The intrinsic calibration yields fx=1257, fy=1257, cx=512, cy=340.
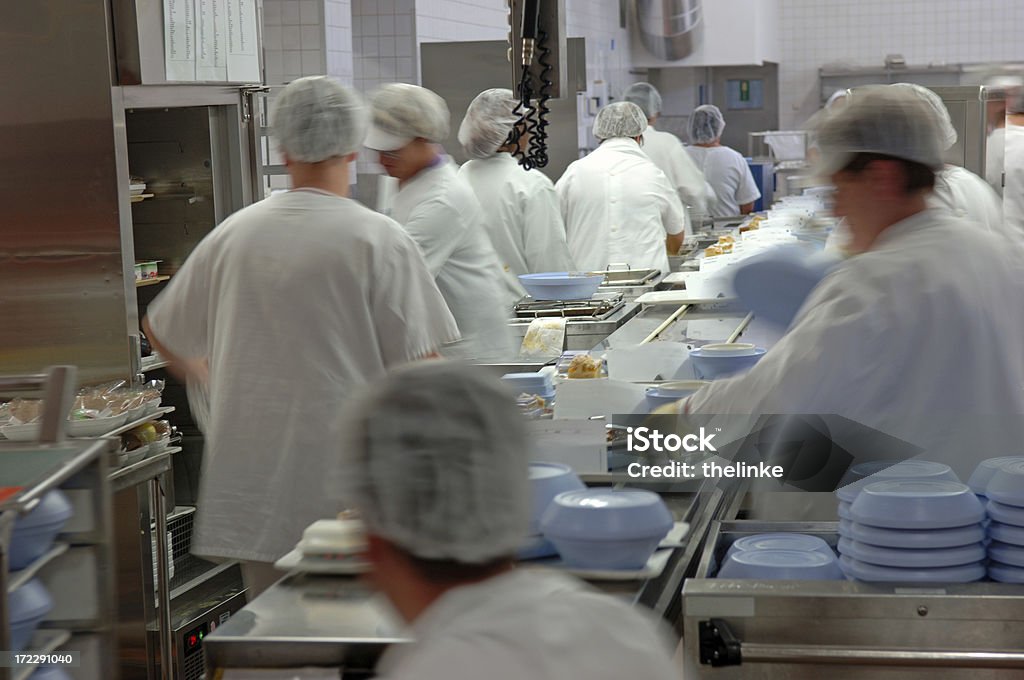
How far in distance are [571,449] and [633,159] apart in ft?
13.9

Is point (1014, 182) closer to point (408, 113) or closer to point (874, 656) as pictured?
point (408, 113)

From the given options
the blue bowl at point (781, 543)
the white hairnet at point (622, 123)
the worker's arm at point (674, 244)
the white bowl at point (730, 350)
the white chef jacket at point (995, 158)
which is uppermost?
the white hairnet at point (622, 123)

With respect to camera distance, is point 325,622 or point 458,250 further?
point 458,250

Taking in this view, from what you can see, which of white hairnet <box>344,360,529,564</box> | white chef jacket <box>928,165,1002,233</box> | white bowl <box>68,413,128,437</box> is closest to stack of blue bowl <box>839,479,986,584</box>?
white hairnet <box>344,360,529,564</box>

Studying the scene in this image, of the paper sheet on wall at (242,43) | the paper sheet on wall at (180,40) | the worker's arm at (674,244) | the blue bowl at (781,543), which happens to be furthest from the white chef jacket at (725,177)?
the blue bowl at (781,543)

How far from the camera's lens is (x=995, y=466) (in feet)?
6.48

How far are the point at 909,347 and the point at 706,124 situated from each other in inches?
286

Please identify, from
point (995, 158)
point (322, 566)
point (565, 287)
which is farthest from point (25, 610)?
point (995, 158)

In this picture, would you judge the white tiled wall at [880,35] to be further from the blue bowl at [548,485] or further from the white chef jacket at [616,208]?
the blue bowl at [548,485]

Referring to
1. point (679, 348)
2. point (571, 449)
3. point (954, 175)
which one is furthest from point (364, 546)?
point (954, 175)

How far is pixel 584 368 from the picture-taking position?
2.87 metres

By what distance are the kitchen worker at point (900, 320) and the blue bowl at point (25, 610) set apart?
1.16 m

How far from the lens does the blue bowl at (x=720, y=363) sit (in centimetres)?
287

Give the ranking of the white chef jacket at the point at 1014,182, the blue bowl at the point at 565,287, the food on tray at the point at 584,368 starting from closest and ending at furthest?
the food on tray at the point at 584,368 → the blue bowl at the point at 565,287 → the white chef jacket at the point at 1014,182
